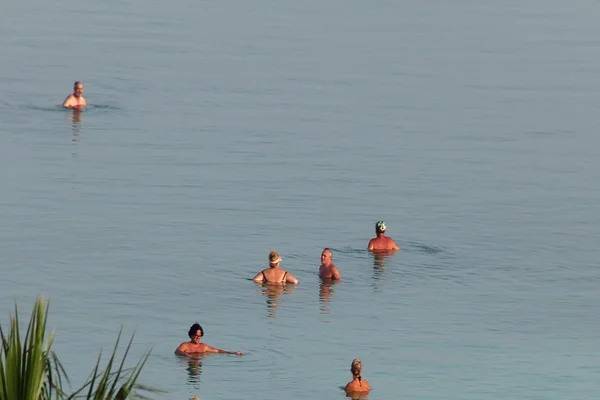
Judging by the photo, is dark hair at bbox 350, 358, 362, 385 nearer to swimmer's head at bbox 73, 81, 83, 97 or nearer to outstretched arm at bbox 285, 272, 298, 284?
outstretched arm at bbox 285, 272, 298, 284

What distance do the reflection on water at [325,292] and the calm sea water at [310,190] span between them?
158mm

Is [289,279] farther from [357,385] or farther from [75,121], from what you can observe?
[75,121]

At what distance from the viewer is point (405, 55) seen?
7194 centimetres

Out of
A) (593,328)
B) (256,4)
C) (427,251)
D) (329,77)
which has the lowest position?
(593,328)

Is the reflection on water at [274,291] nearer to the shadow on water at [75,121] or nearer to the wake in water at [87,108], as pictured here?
the shadow on water at [75,121]

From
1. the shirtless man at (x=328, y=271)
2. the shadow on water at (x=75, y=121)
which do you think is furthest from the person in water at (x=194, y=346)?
the shadow on water at (x=75, y=121)

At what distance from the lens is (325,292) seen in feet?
117

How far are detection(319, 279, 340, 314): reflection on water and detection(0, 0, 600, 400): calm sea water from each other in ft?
0.52

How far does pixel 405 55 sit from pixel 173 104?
618 inches

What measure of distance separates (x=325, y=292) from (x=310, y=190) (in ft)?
38.7

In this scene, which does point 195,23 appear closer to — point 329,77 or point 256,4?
point 256,4

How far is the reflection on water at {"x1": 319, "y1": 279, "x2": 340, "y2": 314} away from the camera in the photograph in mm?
34375

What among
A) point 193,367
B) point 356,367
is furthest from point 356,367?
point 193,367

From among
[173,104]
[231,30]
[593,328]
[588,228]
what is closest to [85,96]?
[173,104]
